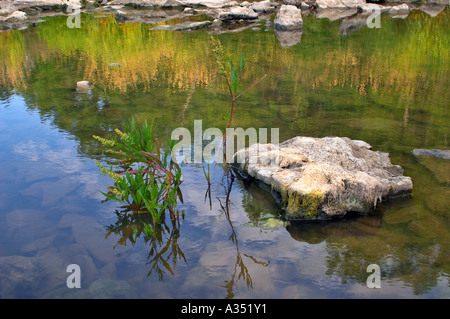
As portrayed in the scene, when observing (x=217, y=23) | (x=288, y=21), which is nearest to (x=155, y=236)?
(x=288, y=21)

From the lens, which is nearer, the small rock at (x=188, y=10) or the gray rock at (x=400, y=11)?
the gray rock at (x=400, y=11)

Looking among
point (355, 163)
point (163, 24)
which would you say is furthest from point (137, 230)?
point (163, 24)

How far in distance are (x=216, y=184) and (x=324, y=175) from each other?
4.13 feet

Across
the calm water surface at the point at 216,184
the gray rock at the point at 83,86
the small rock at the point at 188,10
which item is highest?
the small rock at the point at 188,10

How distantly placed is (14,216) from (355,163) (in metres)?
3.62

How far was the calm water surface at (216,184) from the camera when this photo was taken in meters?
3.53

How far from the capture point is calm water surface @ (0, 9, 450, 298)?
11.6ft

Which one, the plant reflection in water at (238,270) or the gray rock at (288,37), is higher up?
the gray rock at (288,37)

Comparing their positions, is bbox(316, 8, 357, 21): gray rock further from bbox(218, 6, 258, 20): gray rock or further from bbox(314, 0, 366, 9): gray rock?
bbox(218, 6, 258, 20): gray rock

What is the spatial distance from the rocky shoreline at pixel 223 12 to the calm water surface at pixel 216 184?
12.4 feet

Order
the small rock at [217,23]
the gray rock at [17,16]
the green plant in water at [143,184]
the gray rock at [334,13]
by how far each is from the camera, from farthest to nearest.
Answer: the gray rock at [17,16] < the gray rock at [334,13] < the small rock at [217,23] < the green plant in water at [143,184]

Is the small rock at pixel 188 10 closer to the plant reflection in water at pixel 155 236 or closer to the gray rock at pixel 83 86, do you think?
the gray rock at pixel 83 86

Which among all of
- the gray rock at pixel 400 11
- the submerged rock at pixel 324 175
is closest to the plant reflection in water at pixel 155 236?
the submerged rock at pixel 324 175

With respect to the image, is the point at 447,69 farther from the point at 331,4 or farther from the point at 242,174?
the point at 331,4
